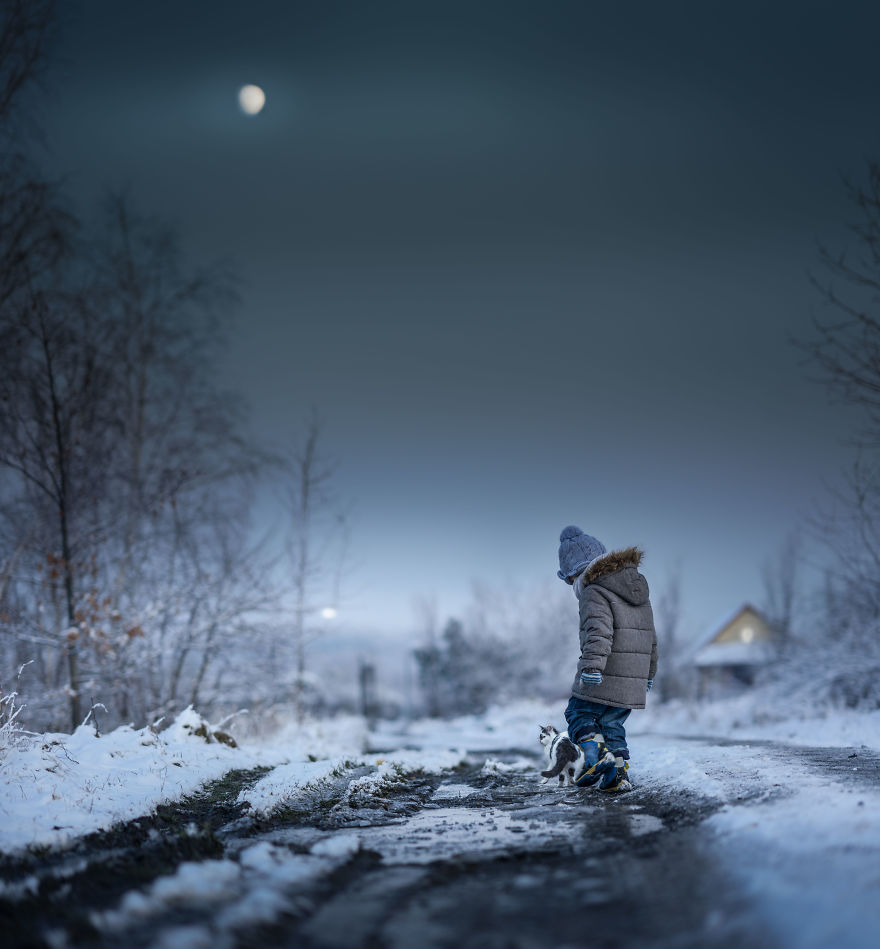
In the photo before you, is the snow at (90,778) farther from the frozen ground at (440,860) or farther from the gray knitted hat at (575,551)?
the gray knitted hat at (575,551)

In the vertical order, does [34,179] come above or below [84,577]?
above

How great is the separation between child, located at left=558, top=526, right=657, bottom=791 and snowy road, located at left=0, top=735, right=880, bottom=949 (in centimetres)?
125

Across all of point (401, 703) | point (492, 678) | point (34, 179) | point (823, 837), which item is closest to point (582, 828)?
point (823, 837)

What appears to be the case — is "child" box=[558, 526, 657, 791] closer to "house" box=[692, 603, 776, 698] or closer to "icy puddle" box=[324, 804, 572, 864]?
"icy puddle" box=[324, 804, 572, 864]

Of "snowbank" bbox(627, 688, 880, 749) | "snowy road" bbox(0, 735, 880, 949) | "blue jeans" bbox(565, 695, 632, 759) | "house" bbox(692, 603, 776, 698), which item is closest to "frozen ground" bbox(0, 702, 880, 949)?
"snowy road" bbox(0, 735, 880, 949)

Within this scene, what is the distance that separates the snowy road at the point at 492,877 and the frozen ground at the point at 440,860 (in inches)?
0.4

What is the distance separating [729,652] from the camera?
151 ft

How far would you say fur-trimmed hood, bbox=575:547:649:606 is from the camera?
6.41 metres

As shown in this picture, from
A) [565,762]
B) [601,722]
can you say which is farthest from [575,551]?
[565,762]

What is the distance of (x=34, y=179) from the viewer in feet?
32.7

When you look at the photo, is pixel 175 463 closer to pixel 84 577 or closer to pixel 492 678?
pixel 84 577

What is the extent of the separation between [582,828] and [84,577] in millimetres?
10759

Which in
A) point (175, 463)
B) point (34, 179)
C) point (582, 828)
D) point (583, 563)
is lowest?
point (582, 828)

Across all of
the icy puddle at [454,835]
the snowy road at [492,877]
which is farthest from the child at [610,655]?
the icy puddle at [454,835]
